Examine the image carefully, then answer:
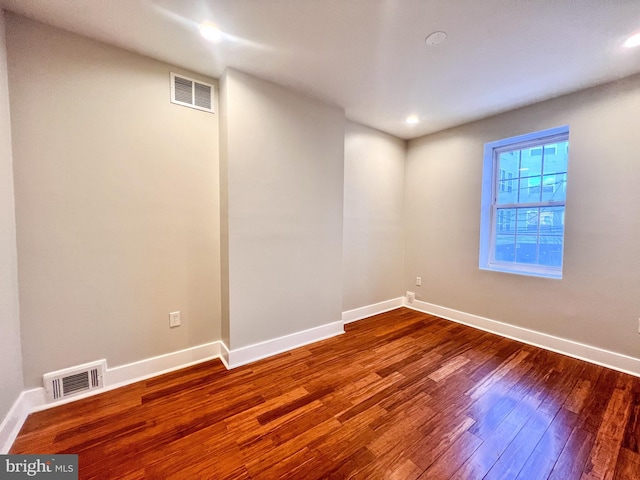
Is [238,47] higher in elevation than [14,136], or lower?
higher

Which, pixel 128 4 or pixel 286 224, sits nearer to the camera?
pixel 128 4

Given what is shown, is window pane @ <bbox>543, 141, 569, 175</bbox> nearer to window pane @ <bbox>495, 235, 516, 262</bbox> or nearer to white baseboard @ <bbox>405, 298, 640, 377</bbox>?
window pane @ <bbox>495, 235, 516, 262</bbox>

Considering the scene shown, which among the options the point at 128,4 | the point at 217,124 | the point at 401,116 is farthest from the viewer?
the point at 401,116

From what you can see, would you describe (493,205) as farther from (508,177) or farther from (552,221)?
(552,221)

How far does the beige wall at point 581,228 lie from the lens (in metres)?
2.13

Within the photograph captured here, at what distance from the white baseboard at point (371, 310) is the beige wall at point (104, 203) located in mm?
1706

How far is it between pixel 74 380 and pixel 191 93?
7.68 ft

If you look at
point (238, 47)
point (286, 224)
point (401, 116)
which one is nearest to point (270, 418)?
point (286, 224)

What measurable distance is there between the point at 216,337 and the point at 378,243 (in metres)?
2.33

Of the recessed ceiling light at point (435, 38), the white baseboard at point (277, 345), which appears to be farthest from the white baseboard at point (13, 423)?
the recessed ceiling light at point (435, 38)

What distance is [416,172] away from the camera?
3.71 metres

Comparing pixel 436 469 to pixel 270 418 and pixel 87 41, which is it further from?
pixel 87 41

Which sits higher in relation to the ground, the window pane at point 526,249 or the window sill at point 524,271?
the window pane at point 526,249

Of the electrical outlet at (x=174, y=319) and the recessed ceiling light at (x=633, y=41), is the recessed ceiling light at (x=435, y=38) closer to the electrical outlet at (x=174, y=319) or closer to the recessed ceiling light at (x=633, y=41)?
the recessed ceiling light at (x=633, y=41)
